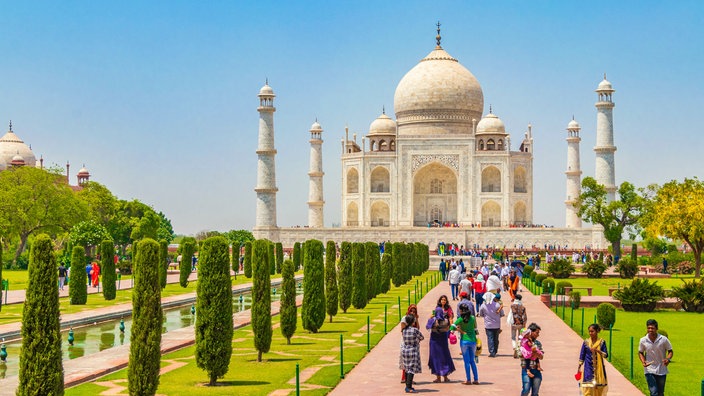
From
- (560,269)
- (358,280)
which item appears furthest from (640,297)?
(560,269)

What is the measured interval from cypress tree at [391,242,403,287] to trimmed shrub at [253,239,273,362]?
1413 cm

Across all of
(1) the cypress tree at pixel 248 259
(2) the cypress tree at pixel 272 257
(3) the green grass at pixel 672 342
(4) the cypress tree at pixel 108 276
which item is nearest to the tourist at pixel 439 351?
(3) the green grass at pixel 672 342

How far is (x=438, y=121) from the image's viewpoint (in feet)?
189

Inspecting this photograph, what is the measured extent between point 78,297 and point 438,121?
37.9 meters

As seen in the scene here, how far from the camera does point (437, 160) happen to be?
55.3 meters

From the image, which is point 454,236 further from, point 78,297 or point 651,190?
point 78,297

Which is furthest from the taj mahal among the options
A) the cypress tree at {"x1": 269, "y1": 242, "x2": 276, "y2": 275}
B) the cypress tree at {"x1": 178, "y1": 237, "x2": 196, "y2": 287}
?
the cypress tree at {"x1": 178, "y1": 237, "x2": 196, "y2": 287}

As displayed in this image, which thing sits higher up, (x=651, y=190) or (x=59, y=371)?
(x=651, y=190)

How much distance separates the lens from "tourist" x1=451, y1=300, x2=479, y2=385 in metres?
10.6

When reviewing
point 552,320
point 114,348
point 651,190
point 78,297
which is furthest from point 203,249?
point 651,190

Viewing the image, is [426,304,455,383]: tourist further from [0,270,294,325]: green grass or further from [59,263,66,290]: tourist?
[59,263,66,290]: tourist

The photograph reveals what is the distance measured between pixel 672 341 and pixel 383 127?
1741 inches

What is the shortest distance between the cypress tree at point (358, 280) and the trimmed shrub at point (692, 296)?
21.4ft

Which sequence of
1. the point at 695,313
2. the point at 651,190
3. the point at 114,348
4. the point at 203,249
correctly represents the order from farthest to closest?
the point at 651,190, the point at 695,313, the point at 114,348, the point at 203,249
